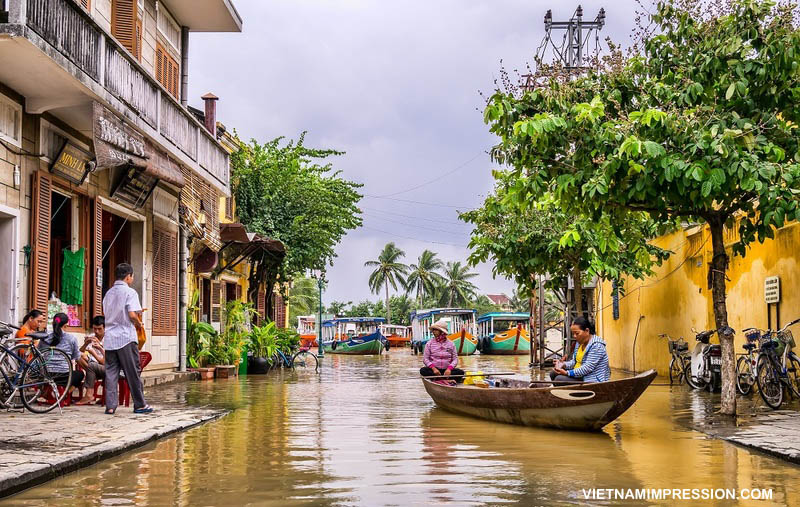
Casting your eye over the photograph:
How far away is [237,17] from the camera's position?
21234mm

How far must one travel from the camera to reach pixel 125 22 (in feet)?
53.7

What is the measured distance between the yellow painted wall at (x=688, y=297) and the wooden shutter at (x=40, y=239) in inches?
445

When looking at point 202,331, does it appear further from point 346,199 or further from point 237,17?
point 346,199

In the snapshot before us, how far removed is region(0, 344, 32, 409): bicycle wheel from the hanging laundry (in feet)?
11.1

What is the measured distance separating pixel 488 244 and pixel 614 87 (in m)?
8.92

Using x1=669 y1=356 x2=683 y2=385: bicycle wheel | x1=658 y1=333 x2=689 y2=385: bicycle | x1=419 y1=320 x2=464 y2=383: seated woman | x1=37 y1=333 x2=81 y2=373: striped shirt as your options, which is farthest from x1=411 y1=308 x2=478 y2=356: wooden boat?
x1=37 y1=333 x2=81 y2=373: striped shirt

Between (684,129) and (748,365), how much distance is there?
227 inches

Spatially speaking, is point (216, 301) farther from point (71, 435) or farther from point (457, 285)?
point (457, 285)

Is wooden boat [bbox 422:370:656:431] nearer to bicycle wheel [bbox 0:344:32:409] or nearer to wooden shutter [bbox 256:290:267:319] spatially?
bicycle wheel [bbox 0:344:32:409]

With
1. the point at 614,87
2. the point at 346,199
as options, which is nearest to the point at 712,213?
the point at 614,87

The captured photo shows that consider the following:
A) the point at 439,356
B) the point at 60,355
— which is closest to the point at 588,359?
the point at 439,356

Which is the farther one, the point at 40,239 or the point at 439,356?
the point at 439,356

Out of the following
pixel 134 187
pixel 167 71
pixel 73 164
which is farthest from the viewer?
pixel 167 71

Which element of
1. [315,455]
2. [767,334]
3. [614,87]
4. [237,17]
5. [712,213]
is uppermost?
[237,17]
